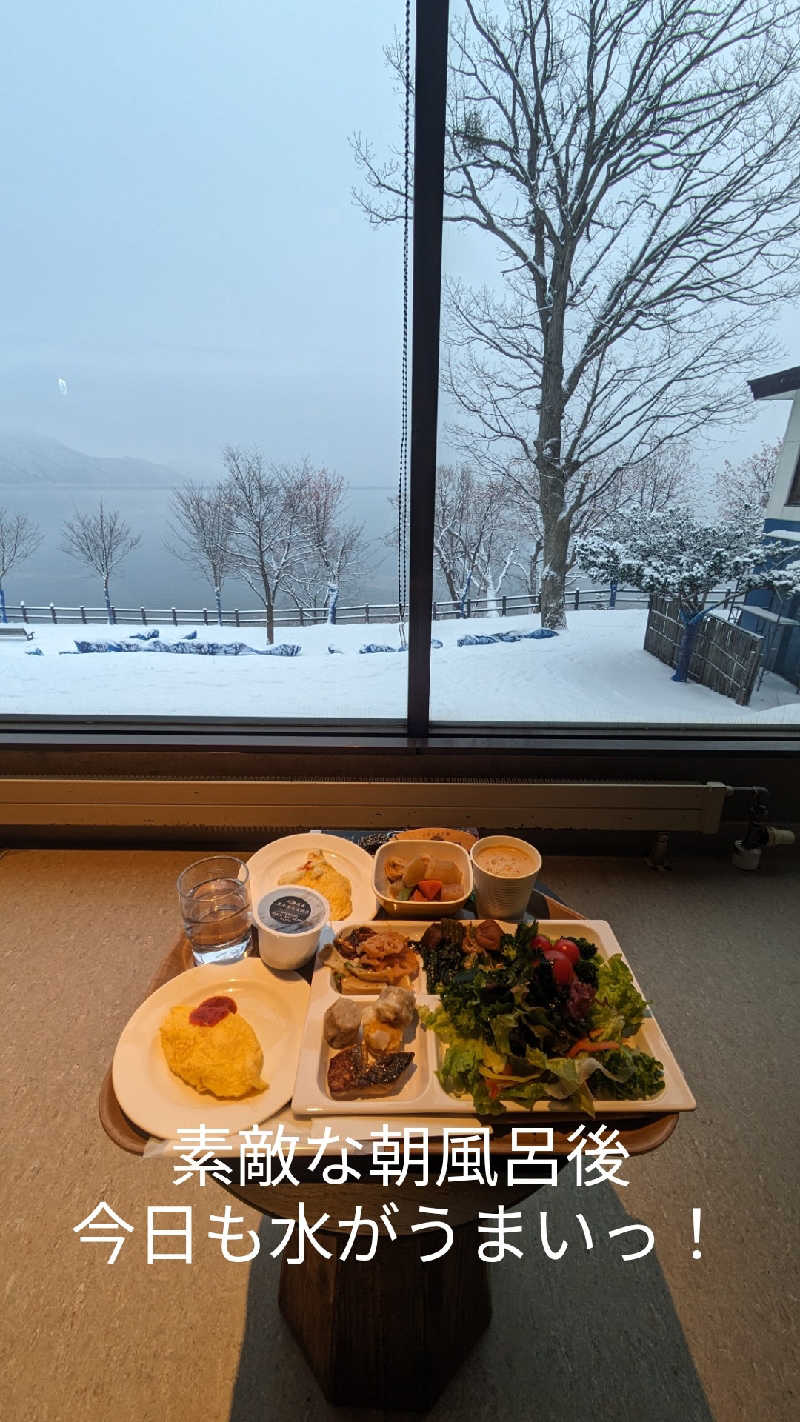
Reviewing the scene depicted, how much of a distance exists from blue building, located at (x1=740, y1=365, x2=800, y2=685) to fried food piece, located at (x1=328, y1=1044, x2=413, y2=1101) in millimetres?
2028

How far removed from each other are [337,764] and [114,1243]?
54.4 inches

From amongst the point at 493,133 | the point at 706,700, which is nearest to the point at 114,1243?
the point at 706,700

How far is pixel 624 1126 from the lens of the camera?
83 centimetres

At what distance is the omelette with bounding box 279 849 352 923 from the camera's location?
3.86 feet

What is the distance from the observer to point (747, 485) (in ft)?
6.78

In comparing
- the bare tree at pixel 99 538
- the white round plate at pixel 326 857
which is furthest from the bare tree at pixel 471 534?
the white round plate at pixel 326 857

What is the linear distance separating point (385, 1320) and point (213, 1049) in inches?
21.0

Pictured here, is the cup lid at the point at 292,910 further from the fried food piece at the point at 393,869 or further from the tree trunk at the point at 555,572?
the tree trunk at the point at 555,572

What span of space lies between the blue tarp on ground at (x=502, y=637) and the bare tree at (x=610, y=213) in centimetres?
45

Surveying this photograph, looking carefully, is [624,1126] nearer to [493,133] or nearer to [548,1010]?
[548,1010]

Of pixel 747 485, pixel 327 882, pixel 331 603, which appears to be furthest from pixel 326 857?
pixel 747 485

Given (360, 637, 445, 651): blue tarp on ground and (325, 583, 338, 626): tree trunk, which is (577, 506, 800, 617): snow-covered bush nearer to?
(360, 637, 445, 651): blue tarp on ground

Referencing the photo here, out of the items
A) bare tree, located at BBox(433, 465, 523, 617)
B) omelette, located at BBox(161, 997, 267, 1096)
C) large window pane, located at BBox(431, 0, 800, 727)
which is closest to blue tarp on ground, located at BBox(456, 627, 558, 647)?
large window pane, located at BBox(431, 0, 800, 727)

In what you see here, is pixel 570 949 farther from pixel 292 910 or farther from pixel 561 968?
pixel 292 910
